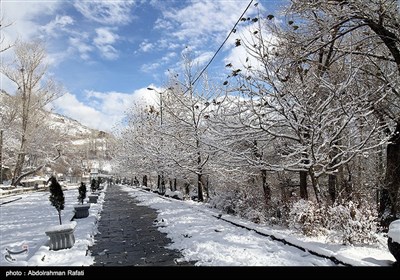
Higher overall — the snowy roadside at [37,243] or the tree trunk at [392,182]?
the tree trunk at [392,182]

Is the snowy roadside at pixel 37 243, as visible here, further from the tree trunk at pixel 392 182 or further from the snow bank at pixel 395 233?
the tree trunk at pixel 392 182

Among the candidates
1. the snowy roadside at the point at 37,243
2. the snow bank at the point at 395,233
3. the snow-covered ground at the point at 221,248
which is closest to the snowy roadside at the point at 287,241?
the snow-covered ground at the point at 221,248

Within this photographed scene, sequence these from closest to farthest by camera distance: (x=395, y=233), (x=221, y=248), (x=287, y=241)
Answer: (x=395, y=233)
(x=221, y=248)
(x=287, y=241)

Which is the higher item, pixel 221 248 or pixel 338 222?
pixel 338 222

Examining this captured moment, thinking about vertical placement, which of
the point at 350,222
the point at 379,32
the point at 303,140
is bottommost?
the point at 350,222

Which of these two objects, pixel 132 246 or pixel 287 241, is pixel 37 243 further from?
pixel 287 241

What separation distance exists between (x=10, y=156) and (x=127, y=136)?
2133 cm

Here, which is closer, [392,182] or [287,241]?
[287,241]

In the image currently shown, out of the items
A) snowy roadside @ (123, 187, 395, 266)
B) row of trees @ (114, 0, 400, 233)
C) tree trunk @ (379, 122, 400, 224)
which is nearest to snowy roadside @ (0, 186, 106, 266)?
snowy roadside @ (123, 187, 395, 266)

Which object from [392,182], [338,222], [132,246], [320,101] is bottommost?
[132,246]

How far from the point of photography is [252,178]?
20.3m

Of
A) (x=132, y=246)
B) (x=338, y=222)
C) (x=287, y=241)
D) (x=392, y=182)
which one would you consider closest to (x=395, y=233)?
(x=287, y=241)
